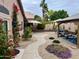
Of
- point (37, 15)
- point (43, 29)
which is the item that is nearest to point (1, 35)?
point (43, 29)

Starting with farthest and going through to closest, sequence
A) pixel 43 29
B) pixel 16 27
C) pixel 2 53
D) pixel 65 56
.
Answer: pixel 43 29 < pixel 16 27 < pixel 65 56 < pixel 2 53

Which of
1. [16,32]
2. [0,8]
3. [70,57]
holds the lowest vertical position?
[70,57]

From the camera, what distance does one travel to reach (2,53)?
1014 centimetres

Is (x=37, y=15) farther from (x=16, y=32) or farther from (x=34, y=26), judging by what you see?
(x=16, y=32)

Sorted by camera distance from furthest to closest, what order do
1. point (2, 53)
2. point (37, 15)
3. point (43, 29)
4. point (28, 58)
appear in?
point (37, 15), point (43, 29), point (28, 58), point (2, 53)

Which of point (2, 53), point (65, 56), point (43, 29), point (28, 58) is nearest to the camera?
point (2, 53)

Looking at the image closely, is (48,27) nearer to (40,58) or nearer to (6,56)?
(40,58)

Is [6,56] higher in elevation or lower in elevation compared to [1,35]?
lower

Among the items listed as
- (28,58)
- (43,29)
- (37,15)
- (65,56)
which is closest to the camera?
(28,58)

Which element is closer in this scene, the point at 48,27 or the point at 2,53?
the point at 2,53

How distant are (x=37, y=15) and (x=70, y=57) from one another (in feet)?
214

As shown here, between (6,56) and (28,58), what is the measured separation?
3180 mm

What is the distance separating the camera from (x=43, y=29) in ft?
156

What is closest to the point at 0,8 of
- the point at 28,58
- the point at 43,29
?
the point at 28,58
